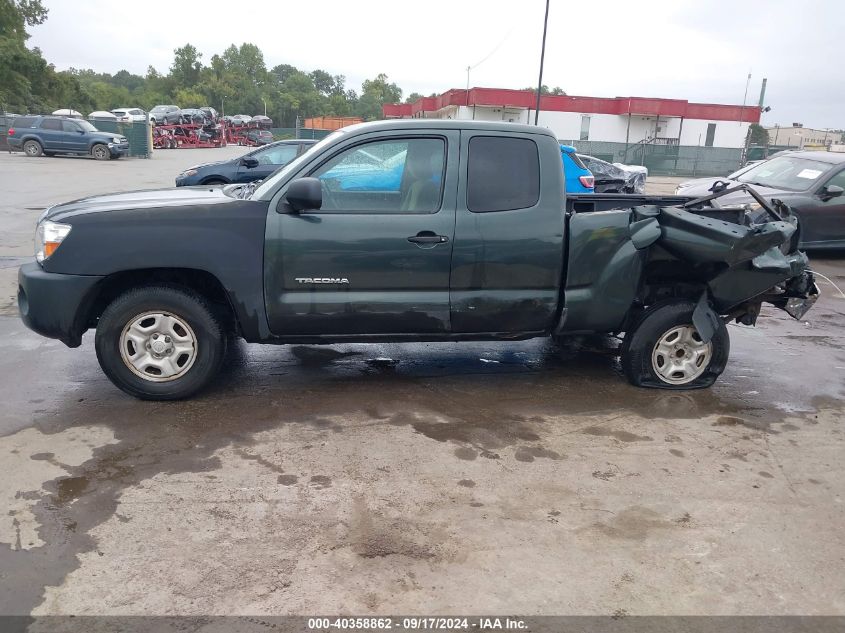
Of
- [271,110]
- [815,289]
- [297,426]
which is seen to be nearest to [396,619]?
[297,426]

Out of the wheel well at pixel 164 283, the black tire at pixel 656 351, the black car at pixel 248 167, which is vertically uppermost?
the black car at pixel 248 167

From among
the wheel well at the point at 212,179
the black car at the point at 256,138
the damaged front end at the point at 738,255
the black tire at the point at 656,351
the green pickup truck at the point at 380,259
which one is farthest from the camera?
the black car at the point at 256,138

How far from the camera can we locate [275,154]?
12664 millimetres

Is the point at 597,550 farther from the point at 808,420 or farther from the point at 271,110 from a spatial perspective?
the point at 271,110

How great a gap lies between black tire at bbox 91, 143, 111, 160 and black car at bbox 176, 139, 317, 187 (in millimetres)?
18219

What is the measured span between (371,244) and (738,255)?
103 inches

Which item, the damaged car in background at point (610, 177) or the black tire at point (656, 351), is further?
the damaged car in background at point (610, 177)

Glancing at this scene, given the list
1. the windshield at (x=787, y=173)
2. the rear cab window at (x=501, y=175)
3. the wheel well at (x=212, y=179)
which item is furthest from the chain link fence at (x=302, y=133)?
the rear cab window at (x=501, y=175)

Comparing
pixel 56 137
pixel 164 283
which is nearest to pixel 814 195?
pixel 164 283

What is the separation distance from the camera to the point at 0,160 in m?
24.9

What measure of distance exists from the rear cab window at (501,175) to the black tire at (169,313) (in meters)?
1.97

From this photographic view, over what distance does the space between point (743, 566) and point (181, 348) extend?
140 inches

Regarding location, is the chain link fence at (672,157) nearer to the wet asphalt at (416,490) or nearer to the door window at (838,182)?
the door window at (838,182)

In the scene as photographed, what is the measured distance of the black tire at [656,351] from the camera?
4.98m
